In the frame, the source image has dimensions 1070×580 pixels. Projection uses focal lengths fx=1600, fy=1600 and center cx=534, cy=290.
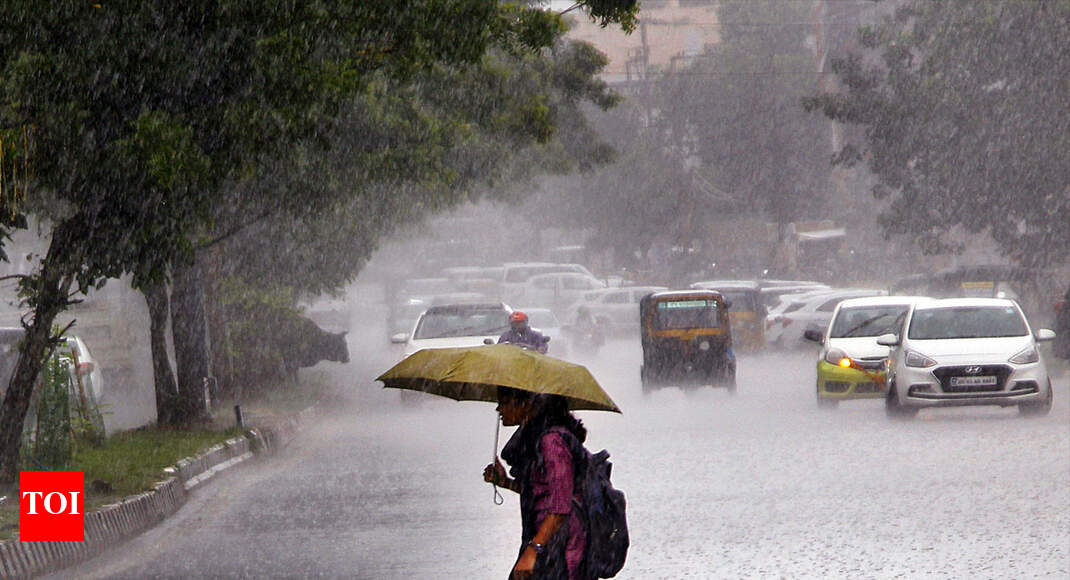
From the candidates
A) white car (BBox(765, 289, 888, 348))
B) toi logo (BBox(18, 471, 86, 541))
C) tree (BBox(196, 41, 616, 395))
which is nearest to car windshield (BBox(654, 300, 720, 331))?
tree (BBox(196, 41, 616, 395))

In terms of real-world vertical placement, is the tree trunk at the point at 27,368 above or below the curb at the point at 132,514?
above

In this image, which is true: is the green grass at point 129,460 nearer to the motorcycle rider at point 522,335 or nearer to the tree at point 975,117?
the motorcycle rider at point 522,335

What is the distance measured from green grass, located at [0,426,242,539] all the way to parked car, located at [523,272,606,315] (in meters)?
33.5

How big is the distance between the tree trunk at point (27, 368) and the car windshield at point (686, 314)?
14.6m

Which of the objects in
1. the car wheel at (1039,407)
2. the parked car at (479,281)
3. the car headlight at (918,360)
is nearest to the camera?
the car headlight at (918,360)

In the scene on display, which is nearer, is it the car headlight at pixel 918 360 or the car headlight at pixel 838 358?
the car headlight at pixel 918 360

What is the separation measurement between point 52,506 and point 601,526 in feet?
22.8

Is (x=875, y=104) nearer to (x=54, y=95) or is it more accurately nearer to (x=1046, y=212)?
(x=1046, y=212)

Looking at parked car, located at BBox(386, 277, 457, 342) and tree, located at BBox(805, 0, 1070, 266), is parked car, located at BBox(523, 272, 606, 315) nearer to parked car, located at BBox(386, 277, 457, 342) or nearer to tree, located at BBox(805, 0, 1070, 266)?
parked car, located at BBox(386, 277, 457, 342)

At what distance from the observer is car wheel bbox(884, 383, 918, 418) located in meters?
19.1

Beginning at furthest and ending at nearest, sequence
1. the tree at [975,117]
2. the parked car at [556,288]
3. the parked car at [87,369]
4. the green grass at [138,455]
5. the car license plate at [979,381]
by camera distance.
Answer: the parked car at [556,288] < the tree at [975,117] < the parked car at [87,369] < the car license plate at [979,381] < the green grass at [138,455]

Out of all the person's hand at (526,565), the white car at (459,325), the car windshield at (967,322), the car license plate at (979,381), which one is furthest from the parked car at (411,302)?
the person's hand at (526,565)

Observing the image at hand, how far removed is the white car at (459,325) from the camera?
25266 millimetres

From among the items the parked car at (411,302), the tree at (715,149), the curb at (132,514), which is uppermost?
the tree at (715,149)
